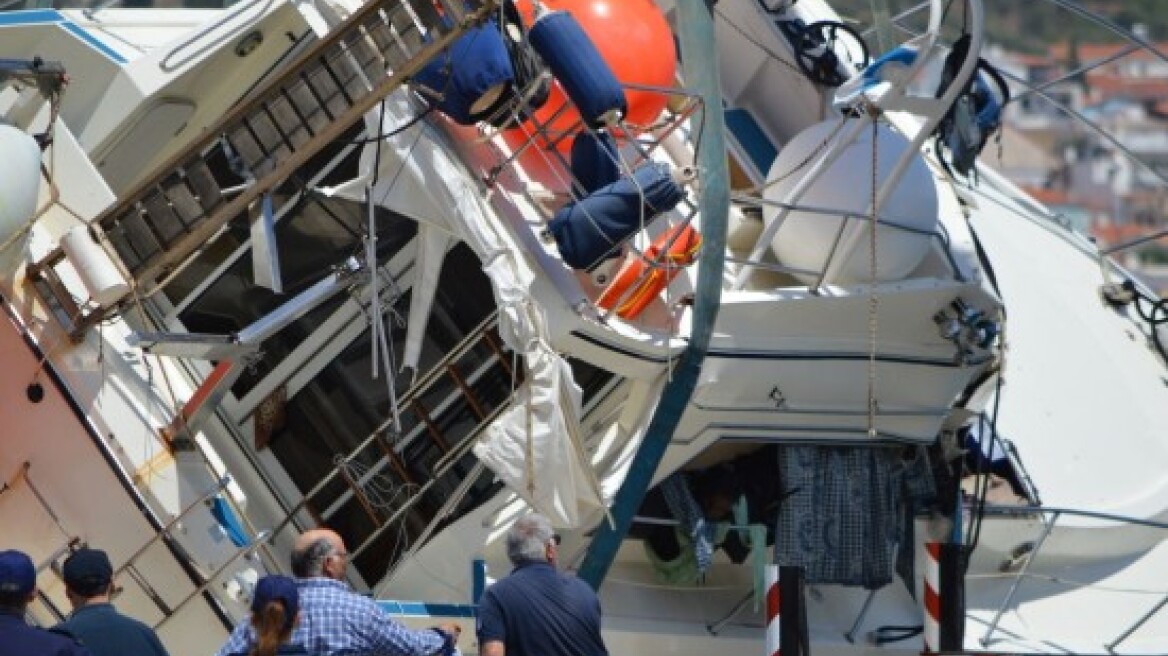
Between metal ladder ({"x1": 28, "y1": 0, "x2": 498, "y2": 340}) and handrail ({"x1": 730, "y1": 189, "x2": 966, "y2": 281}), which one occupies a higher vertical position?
metal ladder ({"x1": 28, "y1": 0, "x2": 498, "y2": 340})

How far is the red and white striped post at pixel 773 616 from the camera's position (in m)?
11.7

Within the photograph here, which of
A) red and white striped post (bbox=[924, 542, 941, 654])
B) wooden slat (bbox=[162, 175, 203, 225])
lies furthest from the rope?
wooden slat (bbox=[162, 175, 203, 225])

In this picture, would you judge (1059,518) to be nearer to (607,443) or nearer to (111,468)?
(607,443)

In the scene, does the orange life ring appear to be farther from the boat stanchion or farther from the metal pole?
the metal pole

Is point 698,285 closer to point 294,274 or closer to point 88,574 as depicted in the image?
point 294,274

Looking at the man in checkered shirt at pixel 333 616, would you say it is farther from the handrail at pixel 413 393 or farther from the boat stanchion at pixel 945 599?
the boat stanchion at pixel 945 599

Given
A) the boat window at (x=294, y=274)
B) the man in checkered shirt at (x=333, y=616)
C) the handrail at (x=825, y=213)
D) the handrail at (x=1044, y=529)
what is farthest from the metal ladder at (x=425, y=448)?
the man in checkered shirt at (x=333, y=616)

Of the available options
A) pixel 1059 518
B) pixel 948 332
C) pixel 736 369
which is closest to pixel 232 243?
pixel 736 369

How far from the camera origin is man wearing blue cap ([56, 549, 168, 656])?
28.2 ft

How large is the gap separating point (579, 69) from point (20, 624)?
394 cm

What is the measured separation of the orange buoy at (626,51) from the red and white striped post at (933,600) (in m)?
2.21

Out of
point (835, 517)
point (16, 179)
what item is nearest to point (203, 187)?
point (16, 179)

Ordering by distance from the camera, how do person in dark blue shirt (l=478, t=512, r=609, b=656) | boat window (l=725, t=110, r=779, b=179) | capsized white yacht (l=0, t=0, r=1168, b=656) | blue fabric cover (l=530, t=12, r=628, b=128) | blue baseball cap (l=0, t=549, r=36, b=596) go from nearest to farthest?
blue baseball cap (l=0, t=549, r=36, b=596) < person in dark blue shirt (l=478, t=512, r=609, b=656) < blue fabric cover (l=530, t=12, r=628, b=128) < capsized white yacht (l=0, t=0, r=1168, b=656) < boat window (l=725, t=110, r=779, b=179)

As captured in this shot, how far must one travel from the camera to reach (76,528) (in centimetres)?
1164
